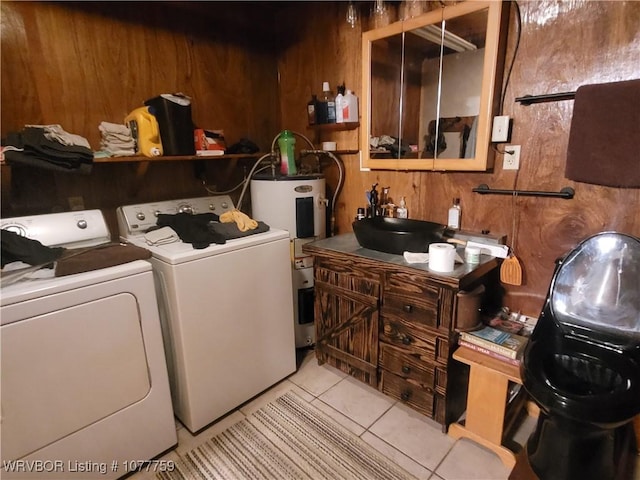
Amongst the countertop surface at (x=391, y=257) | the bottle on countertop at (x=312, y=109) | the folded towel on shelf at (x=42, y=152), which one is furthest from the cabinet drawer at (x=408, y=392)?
the folded towel on shelf at (x=42, y=152)

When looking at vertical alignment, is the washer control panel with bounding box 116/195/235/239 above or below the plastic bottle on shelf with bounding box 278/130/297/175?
below

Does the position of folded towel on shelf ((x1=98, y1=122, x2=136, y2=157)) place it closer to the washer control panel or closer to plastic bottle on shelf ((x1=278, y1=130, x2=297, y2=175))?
the washer control panel

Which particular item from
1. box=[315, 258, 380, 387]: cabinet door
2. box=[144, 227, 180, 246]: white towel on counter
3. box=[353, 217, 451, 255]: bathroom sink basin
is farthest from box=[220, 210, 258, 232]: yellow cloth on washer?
box=[353, 217, 451, 255]: bathroom sink basin

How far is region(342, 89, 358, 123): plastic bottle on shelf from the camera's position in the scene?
209 centimetres

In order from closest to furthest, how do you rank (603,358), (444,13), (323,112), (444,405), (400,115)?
(603,358) < (444,405) < (444,13) < (400,115) < (323,112)

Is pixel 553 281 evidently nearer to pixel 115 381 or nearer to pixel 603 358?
pixel 603 358

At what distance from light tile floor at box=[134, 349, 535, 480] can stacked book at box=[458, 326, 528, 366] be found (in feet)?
1.44

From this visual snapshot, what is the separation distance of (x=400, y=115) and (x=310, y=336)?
1497mm

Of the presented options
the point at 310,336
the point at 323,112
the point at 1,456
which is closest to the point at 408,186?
the point at 323,112

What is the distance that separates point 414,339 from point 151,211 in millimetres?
1524

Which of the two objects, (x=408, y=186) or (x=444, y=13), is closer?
(x=444, y=13)

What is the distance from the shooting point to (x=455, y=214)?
1825 mm

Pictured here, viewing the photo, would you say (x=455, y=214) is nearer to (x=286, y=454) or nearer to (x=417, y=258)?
(x=417, y=258)

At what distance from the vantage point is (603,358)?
127 centimetres
